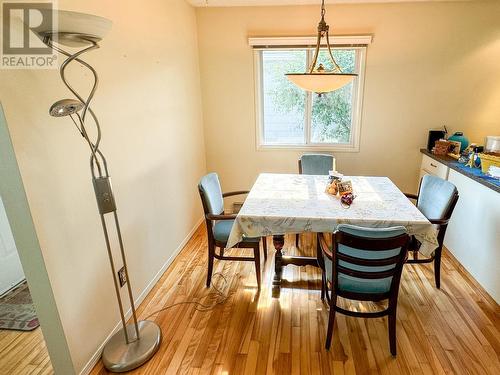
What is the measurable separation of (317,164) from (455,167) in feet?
4.13

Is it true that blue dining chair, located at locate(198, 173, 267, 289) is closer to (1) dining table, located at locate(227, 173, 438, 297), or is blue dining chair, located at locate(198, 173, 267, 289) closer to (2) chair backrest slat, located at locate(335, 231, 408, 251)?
(1) dining table, located at locate(227, 173, 438, 297)

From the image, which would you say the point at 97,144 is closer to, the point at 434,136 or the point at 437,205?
the point at 437,205

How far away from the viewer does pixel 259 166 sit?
3859mm

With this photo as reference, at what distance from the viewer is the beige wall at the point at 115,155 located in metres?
1.41

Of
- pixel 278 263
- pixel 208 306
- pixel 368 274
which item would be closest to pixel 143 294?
pixel 208 306

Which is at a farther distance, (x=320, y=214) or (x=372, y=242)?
(x=320, y=214)

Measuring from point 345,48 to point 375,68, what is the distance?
41 cm

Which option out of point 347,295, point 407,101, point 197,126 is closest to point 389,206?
point 347,295

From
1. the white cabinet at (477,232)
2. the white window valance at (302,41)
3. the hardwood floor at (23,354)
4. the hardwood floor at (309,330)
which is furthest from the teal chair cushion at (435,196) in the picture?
the hardwood floor at (23,354)

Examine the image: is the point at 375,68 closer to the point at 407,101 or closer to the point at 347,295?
the point at 407,101

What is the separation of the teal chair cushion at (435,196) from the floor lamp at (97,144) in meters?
2.20

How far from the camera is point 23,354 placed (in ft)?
6.28

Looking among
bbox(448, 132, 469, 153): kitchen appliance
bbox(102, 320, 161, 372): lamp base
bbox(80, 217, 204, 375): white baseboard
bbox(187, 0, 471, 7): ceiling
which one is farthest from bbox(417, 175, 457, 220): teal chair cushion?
bbox(80, 217, 204, 375): white baseboard

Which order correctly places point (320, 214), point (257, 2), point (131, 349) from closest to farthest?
1. point (131, 349)
2. point (320, 214)
3. point (257, 2)
